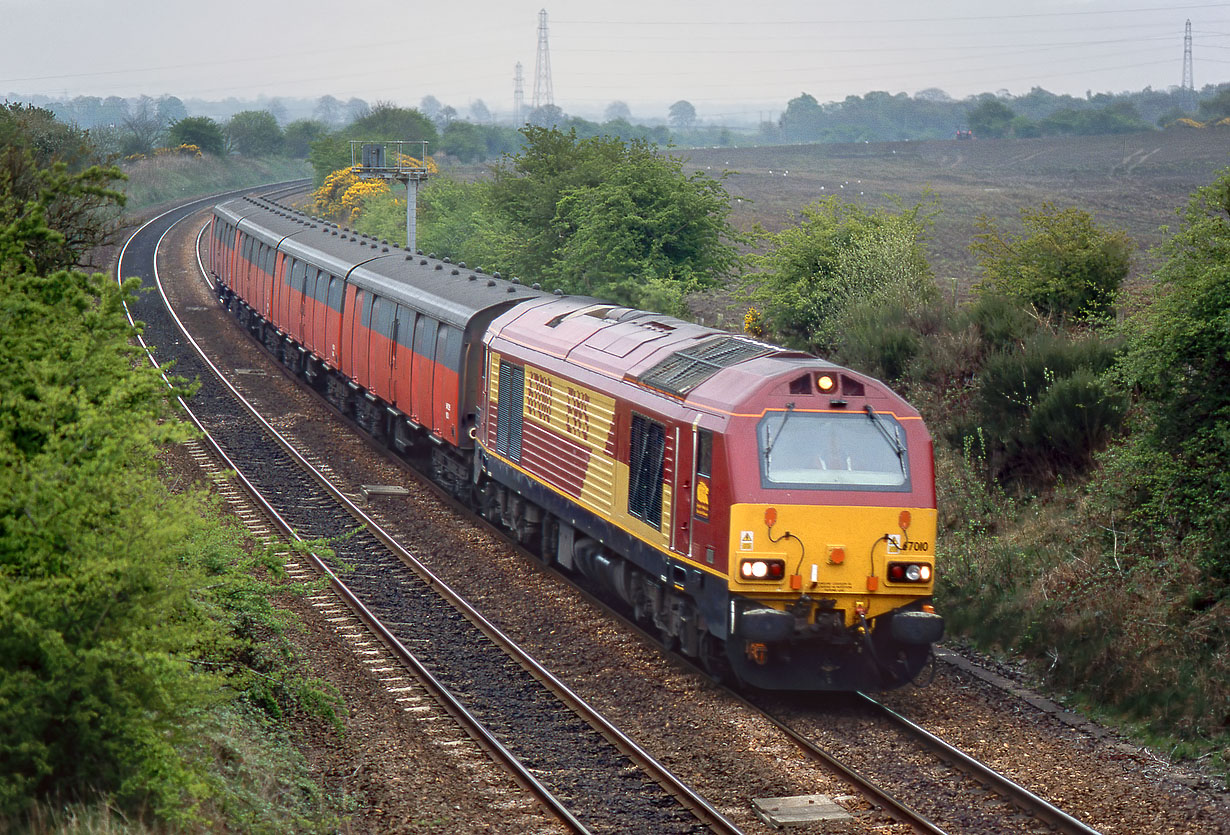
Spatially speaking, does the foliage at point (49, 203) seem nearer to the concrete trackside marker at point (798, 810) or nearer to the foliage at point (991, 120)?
the concrete trackside marker at point (798, 810)

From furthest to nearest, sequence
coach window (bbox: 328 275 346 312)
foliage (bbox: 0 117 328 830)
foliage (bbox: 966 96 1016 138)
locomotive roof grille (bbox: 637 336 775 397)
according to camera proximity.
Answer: foliage (bbox: 966 96 1016 138) → coach window (bbox: 328 275 346 312) → locomotive roof grille (bbox: 637 336 775 397) → foliage (bbox: 0 117 328 830)

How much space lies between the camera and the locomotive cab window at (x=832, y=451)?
11.2 metres

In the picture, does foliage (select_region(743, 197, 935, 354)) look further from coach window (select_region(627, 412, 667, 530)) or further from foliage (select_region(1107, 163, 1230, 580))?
coach window (select_region(627, 412, 667, 530))

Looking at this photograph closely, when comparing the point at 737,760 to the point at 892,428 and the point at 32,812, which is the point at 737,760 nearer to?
the point at 892,428

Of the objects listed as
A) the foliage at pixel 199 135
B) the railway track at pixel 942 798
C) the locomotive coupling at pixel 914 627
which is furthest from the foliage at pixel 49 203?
the foliage at pixel 199 135

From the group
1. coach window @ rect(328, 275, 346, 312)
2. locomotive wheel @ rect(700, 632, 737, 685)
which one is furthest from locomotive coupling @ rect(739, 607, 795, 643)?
coach window @ rect(328, 275, 346, 312)

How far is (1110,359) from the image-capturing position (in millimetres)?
16297

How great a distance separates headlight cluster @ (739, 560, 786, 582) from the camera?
35.9ft

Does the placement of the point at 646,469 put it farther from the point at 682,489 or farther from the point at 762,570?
the point at 762,570

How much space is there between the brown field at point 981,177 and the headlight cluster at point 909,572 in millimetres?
22169

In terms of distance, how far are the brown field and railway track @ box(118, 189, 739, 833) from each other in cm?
2087

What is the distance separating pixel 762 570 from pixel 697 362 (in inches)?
99.8

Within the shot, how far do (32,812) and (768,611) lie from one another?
599 cm

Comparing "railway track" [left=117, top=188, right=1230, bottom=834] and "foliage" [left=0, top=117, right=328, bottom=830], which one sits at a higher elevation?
"foliage" [left=0, top=117, right=328, bottom=830]
